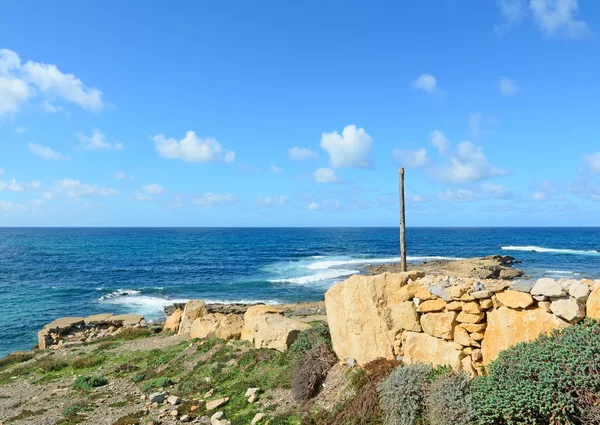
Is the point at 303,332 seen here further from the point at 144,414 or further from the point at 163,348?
the point at 163,348

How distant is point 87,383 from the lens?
14469mm

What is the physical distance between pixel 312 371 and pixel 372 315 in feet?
7.67

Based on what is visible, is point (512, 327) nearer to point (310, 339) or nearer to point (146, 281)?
point (310, 339)

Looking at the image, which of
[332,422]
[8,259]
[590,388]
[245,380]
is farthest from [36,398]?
[8,259]

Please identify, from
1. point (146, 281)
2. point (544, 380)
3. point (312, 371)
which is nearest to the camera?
point (544, 380)

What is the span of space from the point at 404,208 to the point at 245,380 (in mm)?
8367

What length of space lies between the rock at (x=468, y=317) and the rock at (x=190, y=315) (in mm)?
15843

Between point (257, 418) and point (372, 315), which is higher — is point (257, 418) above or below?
below

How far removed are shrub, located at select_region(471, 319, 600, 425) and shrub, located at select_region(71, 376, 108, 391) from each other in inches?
536

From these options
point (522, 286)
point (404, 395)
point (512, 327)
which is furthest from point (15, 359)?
point (522, 286)

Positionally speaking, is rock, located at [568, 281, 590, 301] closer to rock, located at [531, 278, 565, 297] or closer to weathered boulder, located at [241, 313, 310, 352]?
rock, located at [531, 278, 565, 297]

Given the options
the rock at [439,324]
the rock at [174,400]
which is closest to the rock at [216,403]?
the rock at [174,400]

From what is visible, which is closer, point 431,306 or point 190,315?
point 431,306

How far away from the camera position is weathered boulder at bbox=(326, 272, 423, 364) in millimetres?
9789
